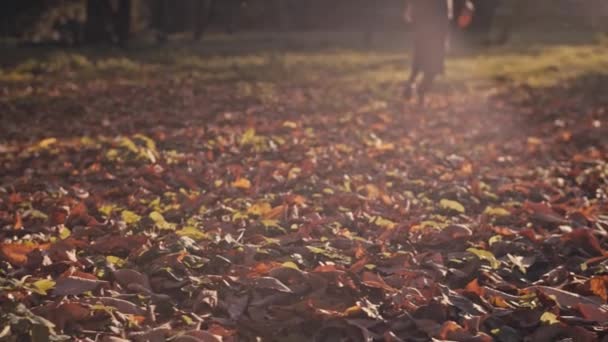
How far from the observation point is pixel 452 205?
198 inches

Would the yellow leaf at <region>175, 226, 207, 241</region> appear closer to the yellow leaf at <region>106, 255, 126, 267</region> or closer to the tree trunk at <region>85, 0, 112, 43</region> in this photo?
the yellow leaf at <region>106, 255, 126, 267</region>

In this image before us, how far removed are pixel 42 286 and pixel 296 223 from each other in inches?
70.4

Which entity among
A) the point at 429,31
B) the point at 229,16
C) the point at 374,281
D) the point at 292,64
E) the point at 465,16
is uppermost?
the point at 465,16

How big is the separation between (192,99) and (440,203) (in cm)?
648

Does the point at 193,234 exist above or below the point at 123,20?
below

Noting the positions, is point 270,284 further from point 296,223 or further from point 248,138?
point 248,138

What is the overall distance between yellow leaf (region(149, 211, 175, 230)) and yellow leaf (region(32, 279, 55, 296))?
1.16m

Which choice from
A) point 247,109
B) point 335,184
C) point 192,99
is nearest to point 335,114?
point 247,109

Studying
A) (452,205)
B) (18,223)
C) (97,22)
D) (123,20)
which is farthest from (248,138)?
(97,22)

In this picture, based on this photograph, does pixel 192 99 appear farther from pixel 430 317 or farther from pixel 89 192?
pixel 430 317

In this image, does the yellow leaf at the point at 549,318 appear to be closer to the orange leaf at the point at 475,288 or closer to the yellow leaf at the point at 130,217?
the orange leaf at the point at 475,288

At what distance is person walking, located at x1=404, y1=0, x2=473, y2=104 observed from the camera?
35.1 feet

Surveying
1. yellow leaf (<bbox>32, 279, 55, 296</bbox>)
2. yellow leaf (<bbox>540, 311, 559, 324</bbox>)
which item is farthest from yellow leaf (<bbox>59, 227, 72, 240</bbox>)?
yellow leaf (<bbox>540, 311, 559, 324</bbox>)

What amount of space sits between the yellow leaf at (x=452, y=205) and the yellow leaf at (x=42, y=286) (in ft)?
9.54
